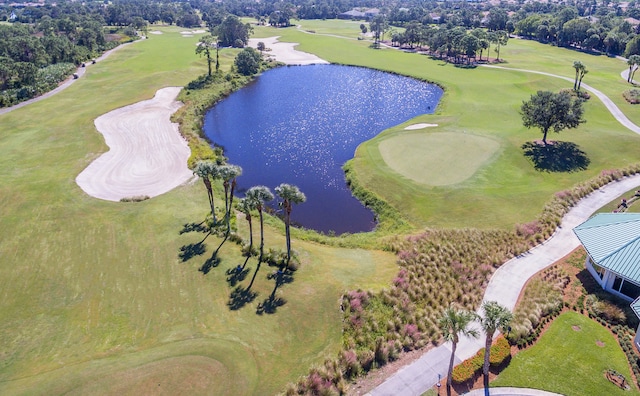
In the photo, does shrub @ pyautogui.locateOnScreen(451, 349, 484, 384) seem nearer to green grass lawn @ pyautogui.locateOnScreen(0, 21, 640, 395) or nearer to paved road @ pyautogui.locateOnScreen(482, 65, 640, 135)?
green grass lawn @ pyautogui.locateOnScreen(0, 21, 640, 395)

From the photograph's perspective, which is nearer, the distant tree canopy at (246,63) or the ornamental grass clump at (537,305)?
the ornamental grass clump at (537,305)

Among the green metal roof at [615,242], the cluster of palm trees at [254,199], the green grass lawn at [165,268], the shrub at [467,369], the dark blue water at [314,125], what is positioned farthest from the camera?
the dark blue water at [314,125]

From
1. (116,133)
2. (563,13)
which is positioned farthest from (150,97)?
Result: (563,13)

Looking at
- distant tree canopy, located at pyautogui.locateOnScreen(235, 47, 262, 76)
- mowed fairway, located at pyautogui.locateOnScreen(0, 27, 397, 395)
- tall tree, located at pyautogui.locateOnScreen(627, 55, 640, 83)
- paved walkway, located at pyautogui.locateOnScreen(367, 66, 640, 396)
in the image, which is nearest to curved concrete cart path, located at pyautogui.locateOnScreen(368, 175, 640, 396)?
paved walkway, located at pyautogui.locateOnScreen(367, 66, 640, 396)

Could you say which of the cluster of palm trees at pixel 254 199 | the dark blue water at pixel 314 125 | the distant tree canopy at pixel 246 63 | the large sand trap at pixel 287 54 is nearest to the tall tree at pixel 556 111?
the dark blue water at pixel 314 125

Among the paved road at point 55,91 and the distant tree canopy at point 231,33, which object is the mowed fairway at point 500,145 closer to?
the distant tree canopy at point 231,33

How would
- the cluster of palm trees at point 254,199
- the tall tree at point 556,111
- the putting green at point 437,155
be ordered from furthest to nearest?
the tall tree at point 556,111, the putting green at point 437,155, the cluster of palm trees at point 254,199

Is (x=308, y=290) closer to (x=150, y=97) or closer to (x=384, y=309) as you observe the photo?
(x=384, y=309)
